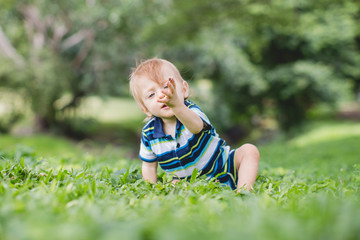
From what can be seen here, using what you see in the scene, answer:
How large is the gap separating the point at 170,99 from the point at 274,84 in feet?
53.0

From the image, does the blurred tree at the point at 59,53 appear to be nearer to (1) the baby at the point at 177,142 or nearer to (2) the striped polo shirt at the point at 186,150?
(1) the baby at the point at 177,142

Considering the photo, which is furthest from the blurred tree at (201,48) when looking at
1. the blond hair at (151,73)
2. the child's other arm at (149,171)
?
the child's other arm at (149,171)

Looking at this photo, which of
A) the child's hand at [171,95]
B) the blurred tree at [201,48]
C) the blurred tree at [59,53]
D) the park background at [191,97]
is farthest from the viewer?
the blurred tree at [59,53]

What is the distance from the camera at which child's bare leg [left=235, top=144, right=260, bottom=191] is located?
8.34 ft

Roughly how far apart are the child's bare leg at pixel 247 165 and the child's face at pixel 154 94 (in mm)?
659

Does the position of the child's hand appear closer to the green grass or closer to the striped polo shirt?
the striped polo shirt

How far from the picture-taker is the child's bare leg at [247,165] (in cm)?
254

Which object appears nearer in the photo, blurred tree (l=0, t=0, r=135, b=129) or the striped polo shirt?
the striped polo shirt

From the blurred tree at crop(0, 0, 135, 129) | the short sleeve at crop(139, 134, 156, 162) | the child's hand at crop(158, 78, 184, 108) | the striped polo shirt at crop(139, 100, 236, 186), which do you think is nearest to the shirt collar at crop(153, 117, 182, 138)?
the striped polo shirt at crop(139, 100, 236, 186)

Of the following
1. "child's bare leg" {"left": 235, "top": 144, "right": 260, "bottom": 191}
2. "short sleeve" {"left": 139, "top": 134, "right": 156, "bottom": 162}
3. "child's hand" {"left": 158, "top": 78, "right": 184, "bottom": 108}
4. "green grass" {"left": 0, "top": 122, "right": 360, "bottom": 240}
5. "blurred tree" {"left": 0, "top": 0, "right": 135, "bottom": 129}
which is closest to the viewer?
"green grass" {"left": 0, "top": 122, "right": 360, "bottom": 240}

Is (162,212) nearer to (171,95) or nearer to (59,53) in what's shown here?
(171,95)

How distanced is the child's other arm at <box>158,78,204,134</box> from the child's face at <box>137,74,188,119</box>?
0.51 feet

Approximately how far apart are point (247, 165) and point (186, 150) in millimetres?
490

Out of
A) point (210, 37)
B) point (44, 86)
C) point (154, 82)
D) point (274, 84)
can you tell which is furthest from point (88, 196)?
point (274, 84)
